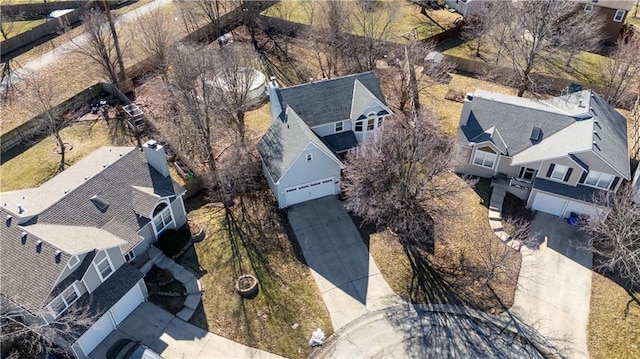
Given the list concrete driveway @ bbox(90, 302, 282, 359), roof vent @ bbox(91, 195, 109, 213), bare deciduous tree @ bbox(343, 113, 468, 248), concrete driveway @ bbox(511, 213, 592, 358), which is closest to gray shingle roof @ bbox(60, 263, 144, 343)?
concrete driveway @ bbox(90, 302, 282, 359)

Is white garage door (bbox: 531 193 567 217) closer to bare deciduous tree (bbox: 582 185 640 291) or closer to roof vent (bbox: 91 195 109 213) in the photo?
bare deciduous tree (bbox: 582 185 640 291)

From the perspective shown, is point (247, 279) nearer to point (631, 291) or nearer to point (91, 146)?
point (91, 146)

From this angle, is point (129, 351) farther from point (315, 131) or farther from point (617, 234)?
point (617, 234)

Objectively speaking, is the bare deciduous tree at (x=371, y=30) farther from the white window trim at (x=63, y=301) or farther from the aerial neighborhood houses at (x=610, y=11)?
the white window trim at (x=63, y=301)

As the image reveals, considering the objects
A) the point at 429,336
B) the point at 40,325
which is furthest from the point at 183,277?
the point at 429,336

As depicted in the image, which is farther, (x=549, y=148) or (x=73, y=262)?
(x=549, y=148)

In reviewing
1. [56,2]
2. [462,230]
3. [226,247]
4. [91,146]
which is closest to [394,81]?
[462,230]
